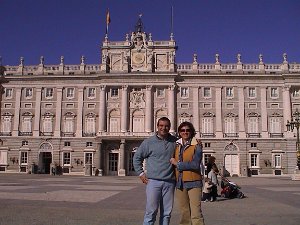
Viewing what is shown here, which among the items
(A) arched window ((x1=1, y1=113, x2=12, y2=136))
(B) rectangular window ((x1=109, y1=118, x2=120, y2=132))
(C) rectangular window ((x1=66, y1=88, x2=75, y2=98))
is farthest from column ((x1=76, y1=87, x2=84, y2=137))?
(A) arched window ((x1=1, y1=113, x2=12, y2=136))

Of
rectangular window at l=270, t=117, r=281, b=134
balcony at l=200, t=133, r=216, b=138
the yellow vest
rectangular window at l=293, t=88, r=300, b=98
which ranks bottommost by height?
the yellow vest

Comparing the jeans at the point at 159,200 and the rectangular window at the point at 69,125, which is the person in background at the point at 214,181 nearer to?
the jeans at the point at 159,200

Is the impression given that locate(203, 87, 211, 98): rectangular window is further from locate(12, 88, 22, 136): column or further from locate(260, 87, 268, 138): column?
locate(12, 88, 22, 136): column

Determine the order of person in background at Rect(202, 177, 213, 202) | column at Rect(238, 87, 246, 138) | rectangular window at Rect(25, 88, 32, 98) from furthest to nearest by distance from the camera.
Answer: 1. rectangular window at Rect(25, 88, 32, 98)
2. column at Rect(238, 87, 246, 138)
3. person in background at Rect(202, 177, 213, 202)

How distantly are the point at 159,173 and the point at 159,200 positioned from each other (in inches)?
19.4

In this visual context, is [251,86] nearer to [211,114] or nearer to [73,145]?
[211,114]

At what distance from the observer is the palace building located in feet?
164

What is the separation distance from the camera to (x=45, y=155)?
5228cm

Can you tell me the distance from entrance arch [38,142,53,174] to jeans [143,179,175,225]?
4736 centimetres

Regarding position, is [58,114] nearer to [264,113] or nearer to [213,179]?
[264,113]

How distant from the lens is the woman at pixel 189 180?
6906mm

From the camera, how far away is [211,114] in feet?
168

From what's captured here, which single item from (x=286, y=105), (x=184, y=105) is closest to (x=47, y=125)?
(x=184, y=105)

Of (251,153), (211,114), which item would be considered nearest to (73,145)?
(211,114)
